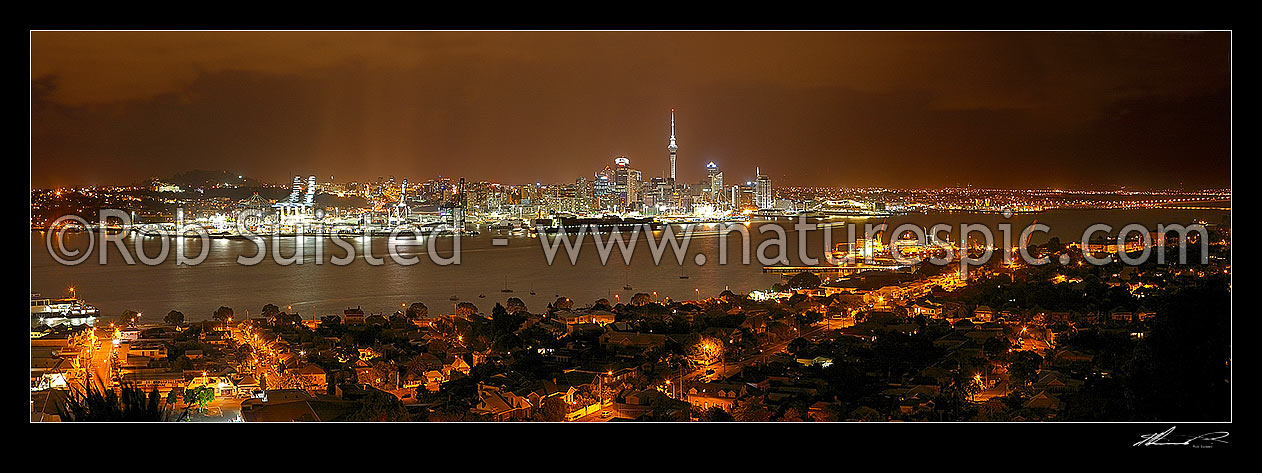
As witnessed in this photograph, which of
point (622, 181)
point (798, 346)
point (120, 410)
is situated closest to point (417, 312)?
point (798, 346)

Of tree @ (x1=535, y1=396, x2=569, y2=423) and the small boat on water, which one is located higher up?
the small boat on water

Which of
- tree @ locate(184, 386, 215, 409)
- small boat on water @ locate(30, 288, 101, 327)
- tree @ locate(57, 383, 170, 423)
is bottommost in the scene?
tree @ locate(184, 386, 215, 409)

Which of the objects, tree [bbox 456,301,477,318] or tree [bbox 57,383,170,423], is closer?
tree [bbox 57,383,170,423]

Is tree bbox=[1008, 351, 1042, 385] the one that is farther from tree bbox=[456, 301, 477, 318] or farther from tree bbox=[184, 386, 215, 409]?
tree bbox=[456, 301, 477, 318]

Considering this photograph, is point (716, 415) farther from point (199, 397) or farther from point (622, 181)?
point (622, 181)
